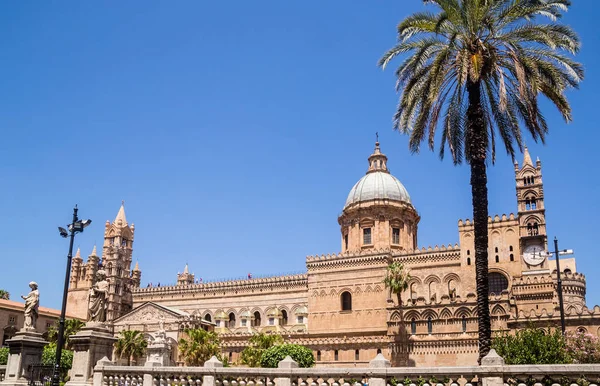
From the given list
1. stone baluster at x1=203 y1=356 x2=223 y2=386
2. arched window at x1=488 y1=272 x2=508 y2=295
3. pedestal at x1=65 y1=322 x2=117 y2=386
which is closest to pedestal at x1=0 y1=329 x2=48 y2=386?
pedestal at x1=65 y1=322 x2=117 y2=386

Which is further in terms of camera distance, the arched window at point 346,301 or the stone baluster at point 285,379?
the arched window at point 346,301

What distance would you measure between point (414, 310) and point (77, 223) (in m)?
34.2

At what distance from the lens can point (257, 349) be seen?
46.8 m

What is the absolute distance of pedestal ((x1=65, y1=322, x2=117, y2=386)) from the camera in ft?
59.6

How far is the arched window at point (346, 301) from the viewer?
182ft

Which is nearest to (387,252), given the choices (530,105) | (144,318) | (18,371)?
(144,318)

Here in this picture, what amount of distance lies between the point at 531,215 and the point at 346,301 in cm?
1901

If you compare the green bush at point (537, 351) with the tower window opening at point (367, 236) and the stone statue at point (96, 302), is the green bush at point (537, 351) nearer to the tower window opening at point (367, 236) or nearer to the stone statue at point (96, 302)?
the stone statue at point (96, 302)

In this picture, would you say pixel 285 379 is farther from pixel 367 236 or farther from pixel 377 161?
pixel 377 161

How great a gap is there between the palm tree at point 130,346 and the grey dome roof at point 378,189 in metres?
25.4

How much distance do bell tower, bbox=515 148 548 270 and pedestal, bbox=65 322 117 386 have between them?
41295 millimetres

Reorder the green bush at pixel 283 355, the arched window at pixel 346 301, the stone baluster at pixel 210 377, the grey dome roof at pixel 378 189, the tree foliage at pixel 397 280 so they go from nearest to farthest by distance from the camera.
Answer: the stone baluster at pixel 210 377, the green bush at pixel 283 355, the tree foliage at pixel 397 280, the arched window at pixel 346 301, the grey dome roof at pixel 378 189

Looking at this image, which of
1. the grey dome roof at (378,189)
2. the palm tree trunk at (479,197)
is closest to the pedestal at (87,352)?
the palm tree trunk at (479,197)

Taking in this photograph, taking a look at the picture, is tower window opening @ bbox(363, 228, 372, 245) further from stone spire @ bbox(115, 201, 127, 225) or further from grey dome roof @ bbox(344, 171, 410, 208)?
stone spire @ bbox(115, 201, 127, 225)
